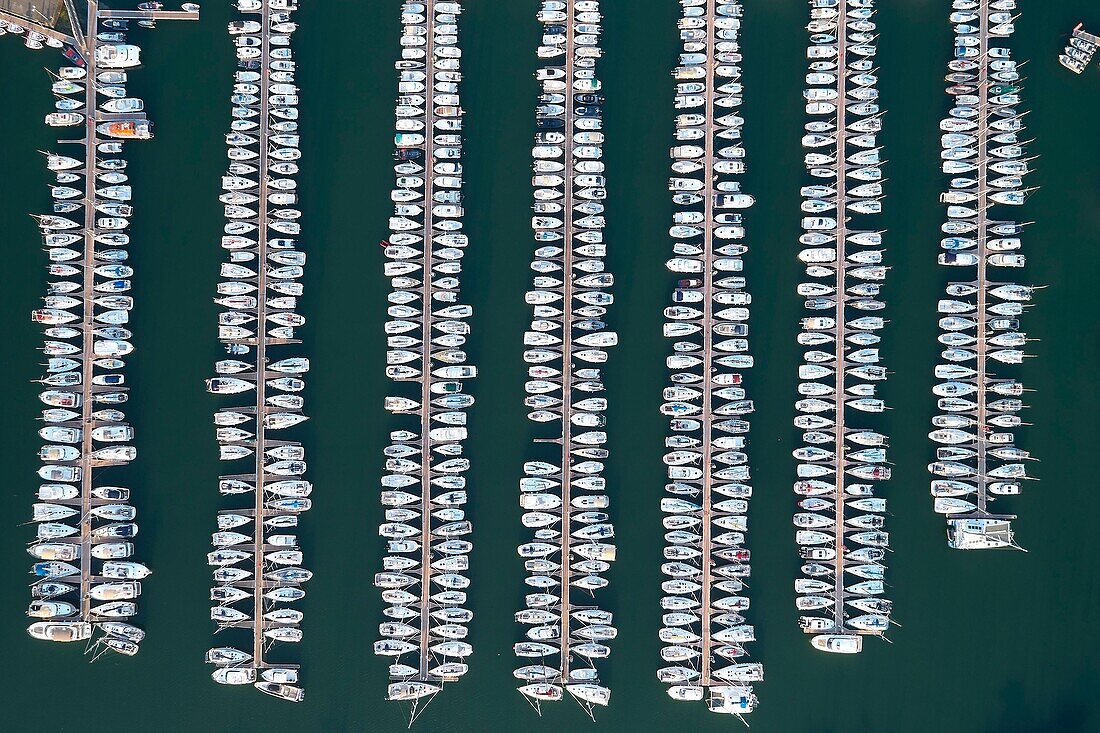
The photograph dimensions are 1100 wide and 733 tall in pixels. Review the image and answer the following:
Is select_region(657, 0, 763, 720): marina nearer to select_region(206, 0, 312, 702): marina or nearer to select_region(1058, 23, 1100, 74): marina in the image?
select_region(1058, 23, 1100, 74): marina

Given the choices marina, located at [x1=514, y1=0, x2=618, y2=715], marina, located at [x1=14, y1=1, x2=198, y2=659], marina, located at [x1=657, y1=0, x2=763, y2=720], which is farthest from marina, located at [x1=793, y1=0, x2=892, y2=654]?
marina, located at [x1=14, y1=1, x2=198, y2=659]

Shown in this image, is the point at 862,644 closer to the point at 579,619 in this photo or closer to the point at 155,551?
the point at 579,619

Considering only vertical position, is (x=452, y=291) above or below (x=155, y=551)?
above

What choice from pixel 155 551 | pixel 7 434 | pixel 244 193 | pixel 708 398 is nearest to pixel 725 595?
pixel 708 398

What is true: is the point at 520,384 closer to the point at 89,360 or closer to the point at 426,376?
the point at 426,376

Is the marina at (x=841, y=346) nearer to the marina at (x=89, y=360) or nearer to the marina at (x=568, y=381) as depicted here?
the marina at (x=568, y=381)

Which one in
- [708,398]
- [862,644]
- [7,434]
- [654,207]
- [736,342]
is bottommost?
[862,644]

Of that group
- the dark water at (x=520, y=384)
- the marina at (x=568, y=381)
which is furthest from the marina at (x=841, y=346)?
the marina at (x=568, y=381)

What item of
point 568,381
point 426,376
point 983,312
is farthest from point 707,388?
point 983,312
